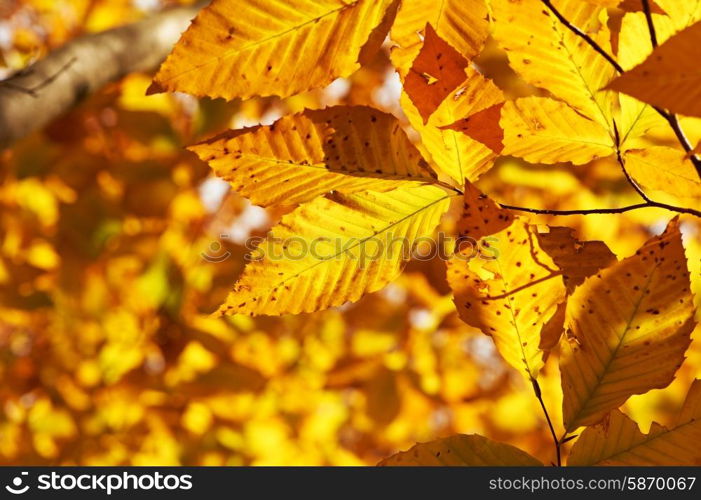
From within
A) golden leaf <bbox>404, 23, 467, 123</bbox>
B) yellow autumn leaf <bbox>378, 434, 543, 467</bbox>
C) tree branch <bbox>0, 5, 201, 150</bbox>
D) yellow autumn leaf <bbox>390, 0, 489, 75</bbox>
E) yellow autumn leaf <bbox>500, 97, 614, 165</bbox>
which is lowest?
tree branch <bbox>0, 5, 201, 150</bbox>

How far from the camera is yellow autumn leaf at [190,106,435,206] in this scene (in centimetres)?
41

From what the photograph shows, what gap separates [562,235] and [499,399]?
5.68ft

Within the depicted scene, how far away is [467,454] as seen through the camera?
0.37 meters

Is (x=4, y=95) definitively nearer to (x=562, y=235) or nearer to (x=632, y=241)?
(x=562, y=235)

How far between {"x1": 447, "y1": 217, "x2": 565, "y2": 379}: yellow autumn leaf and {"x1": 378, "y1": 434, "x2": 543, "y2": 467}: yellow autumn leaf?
0.19 feet

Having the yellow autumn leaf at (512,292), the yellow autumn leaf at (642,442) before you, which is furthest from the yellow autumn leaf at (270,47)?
the yellow autumn leaf at (642,442)

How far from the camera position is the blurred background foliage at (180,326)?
1.68m

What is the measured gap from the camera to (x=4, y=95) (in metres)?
0.87

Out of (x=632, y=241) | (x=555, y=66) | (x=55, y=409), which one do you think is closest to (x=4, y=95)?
(x=555, y=66)

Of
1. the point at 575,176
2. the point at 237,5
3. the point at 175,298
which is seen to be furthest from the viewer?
the point at 175,298

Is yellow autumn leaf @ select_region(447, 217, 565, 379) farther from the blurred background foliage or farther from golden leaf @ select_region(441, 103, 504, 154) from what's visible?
the blurred background foliage

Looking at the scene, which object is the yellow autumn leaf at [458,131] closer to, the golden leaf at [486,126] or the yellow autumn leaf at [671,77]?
the golden leaf at [486,126]

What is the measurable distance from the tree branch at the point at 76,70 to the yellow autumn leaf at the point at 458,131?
26.3 inches

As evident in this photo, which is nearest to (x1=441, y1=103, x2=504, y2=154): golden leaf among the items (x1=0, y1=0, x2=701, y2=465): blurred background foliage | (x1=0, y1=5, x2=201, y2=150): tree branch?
(x1=0, y1=5, x2=201, y2=150): tree branch
